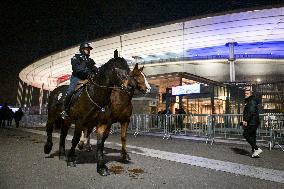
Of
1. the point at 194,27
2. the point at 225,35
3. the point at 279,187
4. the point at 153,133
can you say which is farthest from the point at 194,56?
the point at 279,187

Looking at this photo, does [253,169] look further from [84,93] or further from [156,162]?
[84,93]

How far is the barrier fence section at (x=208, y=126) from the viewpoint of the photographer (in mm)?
10852

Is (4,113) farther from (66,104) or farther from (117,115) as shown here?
(66,104)

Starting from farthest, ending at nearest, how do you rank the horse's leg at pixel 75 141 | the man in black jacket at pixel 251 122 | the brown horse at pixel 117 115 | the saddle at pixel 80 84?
the man in black jacket at pixel 251 122 < the saddle at pixel 80 84 < the horse's leg at pixel 75 141 < the brown horse at pixel 117 115

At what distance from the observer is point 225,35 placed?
26828 mm

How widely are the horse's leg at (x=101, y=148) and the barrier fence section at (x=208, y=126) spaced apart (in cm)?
741

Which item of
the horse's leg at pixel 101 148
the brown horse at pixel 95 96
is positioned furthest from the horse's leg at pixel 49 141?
the horse's leg at pixel 101 148

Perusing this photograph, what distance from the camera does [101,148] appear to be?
5.68 meters

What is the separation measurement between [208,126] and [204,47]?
65.9 ft

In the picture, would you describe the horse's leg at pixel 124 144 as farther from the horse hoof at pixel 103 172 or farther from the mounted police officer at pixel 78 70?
the mounted police officer at pixel 78 70

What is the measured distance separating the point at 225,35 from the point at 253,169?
2310cm

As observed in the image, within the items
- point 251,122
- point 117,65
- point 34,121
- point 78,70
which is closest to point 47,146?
point 78,70

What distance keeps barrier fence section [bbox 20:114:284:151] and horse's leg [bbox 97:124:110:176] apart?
7.41 metres

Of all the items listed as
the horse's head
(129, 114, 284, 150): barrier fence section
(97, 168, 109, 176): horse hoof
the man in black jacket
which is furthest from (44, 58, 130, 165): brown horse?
(129, 114, 284, 150): barrier fence section
